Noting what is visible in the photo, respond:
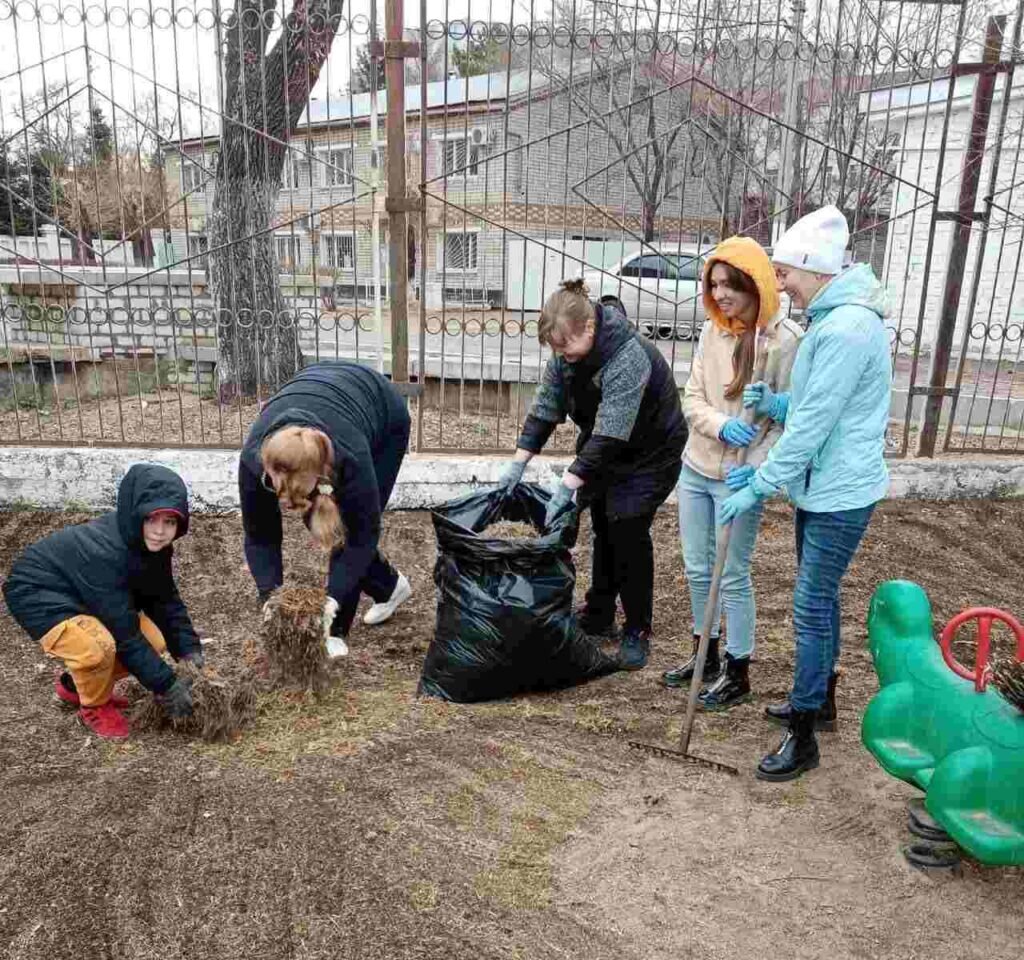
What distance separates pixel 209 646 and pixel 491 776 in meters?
1.61

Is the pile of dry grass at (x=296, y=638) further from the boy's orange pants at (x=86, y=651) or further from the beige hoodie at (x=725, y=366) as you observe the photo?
the beige hoodie at (x=725, y=366)

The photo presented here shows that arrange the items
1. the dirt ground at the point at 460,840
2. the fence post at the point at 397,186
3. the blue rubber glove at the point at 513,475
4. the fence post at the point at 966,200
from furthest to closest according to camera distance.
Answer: the fence post at the point at 966,200 → the fence post at the point at 397,186 → the blue rubber glove at the point at 513,475 → the dirt ground at the point at 460,840

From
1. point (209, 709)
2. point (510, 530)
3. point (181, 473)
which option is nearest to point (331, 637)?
point (209, 709)

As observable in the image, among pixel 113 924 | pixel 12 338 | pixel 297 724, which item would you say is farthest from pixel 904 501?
pixel 12 338

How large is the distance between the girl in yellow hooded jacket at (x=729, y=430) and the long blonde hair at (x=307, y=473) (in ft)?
4.05

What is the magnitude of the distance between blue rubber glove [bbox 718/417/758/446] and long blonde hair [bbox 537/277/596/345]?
598 millimetres

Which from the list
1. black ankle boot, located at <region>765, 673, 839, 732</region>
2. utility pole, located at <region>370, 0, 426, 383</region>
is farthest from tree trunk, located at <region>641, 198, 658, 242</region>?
black ankle boot, located at <region>765, 673, 839, 732</region>

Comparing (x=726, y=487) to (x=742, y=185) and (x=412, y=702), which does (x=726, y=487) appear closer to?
(x=412, y=702)

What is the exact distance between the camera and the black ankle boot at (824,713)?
308 cm

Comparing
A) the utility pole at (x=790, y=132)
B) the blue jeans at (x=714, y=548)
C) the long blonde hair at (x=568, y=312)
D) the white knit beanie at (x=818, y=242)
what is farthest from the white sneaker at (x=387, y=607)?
the utility pole at (x=790, y=132)

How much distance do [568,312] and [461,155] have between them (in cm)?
289

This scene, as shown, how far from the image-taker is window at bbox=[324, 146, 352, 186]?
525cm

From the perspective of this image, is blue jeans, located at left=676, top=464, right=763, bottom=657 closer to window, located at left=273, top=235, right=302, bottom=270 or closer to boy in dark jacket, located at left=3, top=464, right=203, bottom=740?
boy in dark jacket, located at left=3, top=464, right=203, bottom=740

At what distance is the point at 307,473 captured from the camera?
2730 mm
